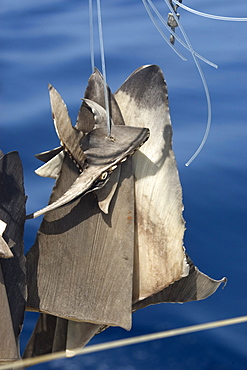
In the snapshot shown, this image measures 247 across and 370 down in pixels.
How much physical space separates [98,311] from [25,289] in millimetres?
123

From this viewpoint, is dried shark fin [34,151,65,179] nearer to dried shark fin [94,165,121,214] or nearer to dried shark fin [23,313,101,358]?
dried shark fin [94,165,121,214]

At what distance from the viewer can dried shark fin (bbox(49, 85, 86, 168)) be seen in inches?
36.0

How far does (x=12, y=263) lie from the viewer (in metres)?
0.86

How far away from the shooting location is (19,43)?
199cm

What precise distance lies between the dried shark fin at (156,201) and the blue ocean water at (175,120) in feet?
1.52

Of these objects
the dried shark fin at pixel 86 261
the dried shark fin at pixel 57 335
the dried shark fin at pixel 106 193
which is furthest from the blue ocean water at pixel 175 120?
the dried shark fin at pixel 106 193

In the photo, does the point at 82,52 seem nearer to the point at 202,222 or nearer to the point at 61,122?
the point at 202,222

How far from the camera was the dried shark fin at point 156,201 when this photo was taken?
36.3 inches

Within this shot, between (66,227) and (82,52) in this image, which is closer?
(66,227)

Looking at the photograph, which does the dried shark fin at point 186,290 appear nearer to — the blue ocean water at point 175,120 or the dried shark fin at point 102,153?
the dried shark fin at point 102,153

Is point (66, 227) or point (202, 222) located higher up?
point (66, 227)

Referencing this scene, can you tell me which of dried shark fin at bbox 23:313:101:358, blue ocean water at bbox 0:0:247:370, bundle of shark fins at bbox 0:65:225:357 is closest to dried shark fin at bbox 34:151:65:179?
bundle of shark fins at bbox 0:65:225:357

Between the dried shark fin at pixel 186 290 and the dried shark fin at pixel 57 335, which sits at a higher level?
the dried shark fin at pixel 186 290

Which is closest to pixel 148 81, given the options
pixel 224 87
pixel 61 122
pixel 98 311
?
pixel 61 122
